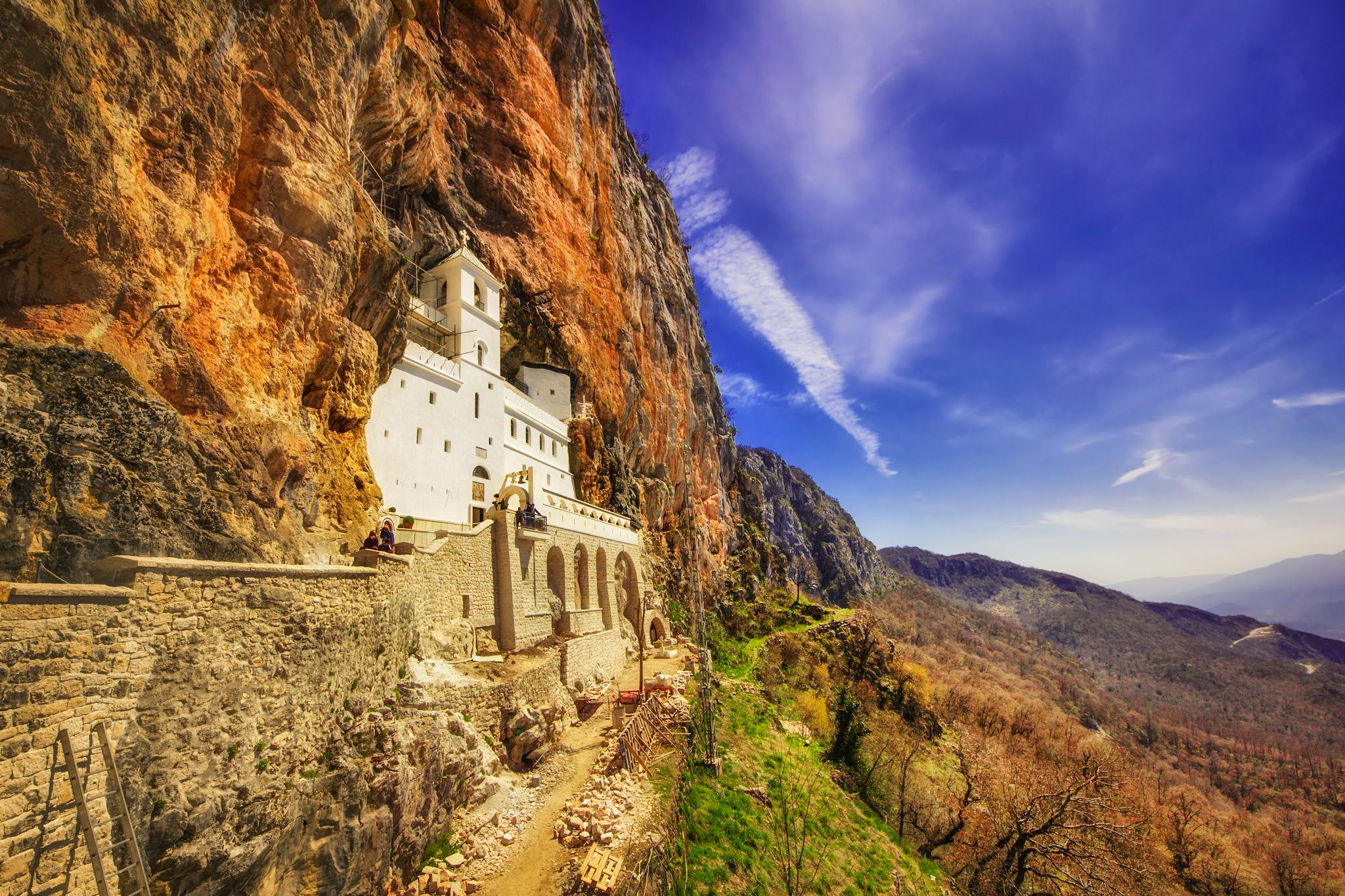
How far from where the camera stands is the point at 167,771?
710 centimetres

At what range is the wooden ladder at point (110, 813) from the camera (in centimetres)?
601

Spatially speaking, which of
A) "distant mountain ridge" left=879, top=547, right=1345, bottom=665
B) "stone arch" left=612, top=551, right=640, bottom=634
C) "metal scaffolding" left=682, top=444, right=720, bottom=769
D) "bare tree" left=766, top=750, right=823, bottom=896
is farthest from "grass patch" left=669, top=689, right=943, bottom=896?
"distant mountain ridge" left=879, top=547, right=1345, bottom=665

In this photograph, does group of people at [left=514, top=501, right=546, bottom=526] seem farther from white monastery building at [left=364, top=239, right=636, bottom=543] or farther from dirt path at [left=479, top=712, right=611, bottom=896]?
dirt path at [left=479, top=712, right=611, bottom=896]

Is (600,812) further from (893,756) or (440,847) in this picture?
(893,756)

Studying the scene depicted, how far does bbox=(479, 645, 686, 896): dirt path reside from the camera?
10.9 m

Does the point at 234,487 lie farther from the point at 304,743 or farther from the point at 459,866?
the point at 459,866

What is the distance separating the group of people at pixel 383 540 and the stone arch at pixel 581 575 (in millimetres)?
11827

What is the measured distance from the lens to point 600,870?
1113cm

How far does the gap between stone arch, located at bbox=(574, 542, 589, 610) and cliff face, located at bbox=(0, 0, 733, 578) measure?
1094cm

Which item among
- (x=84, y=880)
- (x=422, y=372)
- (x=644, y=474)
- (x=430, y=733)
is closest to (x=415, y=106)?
(x=422, y=372)

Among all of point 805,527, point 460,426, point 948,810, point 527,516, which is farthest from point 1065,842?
point 805,527

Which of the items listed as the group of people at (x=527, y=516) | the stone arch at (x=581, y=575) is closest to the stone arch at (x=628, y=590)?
the stone arch at (x=581, y=575)

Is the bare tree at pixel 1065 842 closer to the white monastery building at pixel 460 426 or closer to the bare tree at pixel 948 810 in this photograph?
the bare tree at pixel 948 810

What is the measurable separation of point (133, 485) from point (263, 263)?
6.37m
